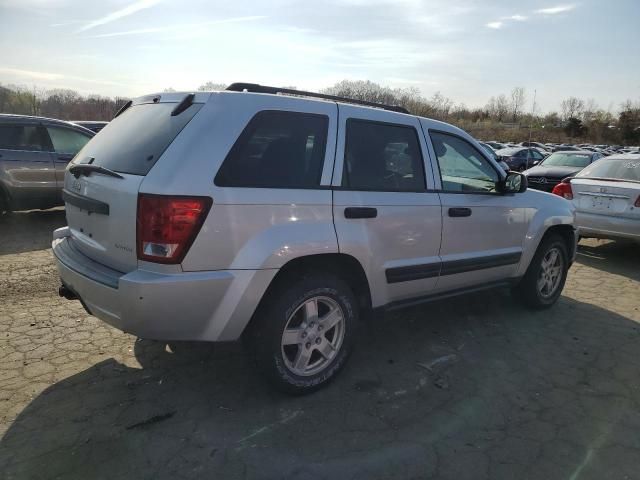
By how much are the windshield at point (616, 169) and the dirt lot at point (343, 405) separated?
11.6 feet

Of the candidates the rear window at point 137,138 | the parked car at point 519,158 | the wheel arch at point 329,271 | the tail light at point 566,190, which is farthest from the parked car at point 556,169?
the rear window at point 137,138

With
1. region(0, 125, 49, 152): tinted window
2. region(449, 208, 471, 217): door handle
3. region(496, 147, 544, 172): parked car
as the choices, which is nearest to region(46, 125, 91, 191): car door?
region(0, 125, 49, 152): tinted window

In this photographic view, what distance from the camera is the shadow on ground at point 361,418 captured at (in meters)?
2.48

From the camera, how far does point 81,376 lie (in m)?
3.28

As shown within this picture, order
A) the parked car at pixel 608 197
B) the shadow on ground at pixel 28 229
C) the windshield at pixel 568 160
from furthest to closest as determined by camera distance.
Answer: the windshield at pixel 568 160
the parked car at pixel 608 197
the shadow on ground at pixel 28 229

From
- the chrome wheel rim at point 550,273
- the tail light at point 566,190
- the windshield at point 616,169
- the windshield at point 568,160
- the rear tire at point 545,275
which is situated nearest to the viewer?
the rear tire at point 545,275

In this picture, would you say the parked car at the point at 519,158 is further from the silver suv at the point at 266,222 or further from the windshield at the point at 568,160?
the silver suv at the point at 266,222

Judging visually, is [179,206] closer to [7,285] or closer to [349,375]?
[349,375]

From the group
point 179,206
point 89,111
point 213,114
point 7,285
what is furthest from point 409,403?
point 89,111

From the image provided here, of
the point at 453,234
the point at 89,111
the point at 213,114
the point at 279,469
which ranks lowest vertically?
the point at 279,469

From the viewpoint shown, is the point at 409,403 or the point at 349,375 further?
the point at 349,375

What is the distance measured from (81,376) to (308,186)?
2.06m

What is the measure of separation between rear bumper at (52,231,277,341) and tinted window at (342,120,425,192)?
0.98 metres

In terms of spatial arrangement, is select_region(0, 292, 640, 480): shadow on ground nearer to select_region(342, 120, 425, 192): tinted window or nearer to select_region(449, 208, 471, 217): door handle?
select_region(449, 208, 471, 217): door handle
